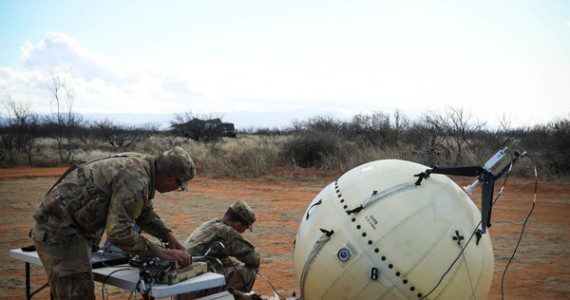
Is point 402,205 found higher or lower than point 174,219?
higher

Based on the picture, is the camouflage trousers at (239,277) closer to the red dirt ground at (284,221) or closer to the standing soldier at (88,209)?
the red dirt ground at (284,221)

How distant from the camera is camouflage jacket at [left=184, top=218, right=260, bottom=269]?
606 cm

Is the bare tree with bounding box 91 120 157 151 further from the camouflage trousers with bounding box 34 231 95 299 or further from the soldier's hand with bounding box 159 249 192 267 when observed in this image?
the soldier's hand with bounding box 159 249 192 267

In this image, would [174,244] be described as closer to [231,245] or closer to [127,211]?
[231,245]

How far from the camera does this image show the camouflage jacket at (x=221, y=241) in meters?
6.06

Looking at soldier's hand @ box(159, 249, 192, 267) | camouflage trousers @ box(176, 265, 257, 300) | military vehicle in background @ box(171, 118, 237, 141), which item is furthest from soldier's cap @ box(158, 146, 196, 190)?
military vehicle in background @ box(171, 118, 237, 141)

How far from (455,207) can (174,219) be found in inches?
410

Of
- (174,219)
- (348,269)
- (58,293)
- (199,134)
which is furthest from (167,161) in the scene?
(199,134)

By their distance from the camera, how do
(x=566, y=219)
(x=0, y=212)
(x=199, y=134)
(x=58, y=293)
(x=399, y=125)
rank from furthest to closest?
(x=199, y=134) → (x=399, y=125) → (x=0, y=212) → (x=566, y=219) → (x=58, y=293)

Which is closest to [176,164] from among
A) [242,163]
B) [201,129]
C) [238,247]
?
[238,247]

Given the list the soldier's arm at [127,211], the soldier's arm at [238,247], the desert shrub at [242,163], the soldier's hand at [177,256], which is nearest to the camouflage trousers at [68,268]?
the soldier's arm at [127,211]

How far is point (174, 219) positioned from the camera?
14031mm

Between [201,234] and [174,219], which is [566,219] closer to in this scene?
[174,219]

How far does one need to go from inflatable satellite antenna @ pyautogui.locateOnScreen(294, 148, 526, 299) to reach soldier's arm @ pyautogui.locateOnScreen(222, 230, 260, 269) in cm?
143
